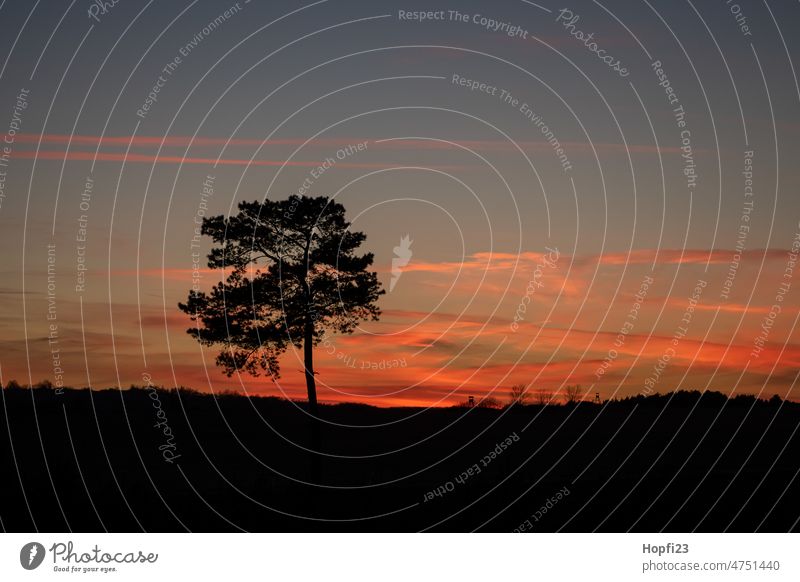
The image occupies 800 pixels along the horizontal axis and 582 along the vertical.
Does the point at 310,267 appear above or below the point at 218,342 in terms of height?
above

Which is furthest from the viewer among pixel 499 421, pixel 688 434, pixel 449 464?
pixel 499 421

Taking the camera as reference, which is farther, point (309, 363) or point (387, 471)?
point (387, 471)

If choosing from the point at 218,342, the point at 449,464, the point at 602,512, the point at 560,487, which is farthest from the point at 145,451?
the point at 602,512

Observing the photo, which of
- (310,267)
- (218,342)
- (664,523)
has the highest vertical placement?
(310,267)

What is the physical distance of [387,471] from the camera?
54.1 m

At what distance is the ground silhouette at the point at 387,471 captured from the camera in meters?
39.6

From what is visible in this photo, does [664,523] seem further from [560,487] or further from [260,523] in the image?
[260,523]

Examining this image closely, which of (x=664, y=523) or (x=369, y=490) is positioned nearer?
(x=664, y=523)

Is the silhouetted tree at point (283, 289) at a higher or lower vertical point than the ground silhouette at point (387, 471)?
higher

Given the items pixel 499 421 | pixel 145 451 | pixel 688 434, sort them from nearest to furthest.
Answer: pixel 145 451 < pixel 688 434 < pixel 499 421

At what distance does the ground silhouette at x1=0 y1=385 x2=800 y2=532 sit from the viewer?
130ft

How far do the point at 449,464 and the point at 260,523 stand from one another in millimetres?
21211

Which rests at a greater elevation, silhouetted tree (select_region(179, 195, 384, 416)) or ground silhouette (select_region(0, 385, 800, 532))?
silhouetted tree (select_region(179, 195, 384, 416))

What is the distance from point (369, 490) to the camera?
45.4 meters
